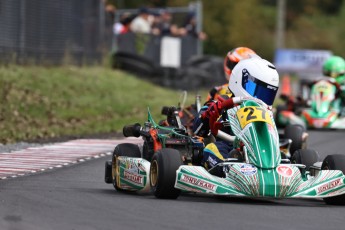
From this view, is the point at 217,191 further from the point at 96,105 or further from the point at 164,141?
the point at 96,105

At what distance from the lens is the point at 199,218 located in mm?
8305

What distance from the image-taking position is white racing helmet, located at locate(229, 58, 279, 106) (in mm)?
9945

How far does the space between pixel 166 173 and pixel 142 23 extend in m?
18.8

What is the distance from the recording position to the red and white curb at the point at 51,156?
482 inches

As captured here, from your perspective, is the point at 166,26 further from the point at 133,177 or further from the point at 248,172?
the point at 248,172

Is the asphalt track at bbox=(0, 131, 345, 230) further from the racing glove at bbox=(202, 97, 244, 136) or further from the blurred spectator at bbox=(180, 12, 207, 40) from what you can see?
the blurred spectator at bbox=(180, 12, 207, 40)

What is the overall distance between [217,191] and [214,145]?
0.82 m

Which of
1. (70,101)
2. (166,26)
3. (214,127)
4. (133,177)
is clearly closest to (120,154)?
(133,177)

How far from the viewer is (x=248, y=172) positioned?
9203 millimetres

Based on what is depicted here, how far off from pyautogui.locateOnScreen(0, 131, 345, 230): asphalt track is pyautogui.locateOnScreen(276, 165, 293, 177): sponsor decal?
273 millimetres

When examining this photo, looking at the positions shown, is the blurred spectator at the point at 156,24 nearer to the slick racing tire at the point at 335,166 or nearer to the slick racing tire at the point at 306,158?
the slick racing tire at the point at 306,158

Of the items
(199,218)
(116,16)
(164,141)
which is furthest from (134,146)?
(116,16)

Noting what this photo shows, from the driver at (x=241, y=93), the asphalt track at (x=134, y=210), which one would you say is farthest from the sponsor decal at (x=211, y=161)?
the asphalt track at (x=134, y=210)

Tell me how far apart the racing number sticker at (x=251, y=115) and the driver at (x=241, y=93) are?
0.20 meters
